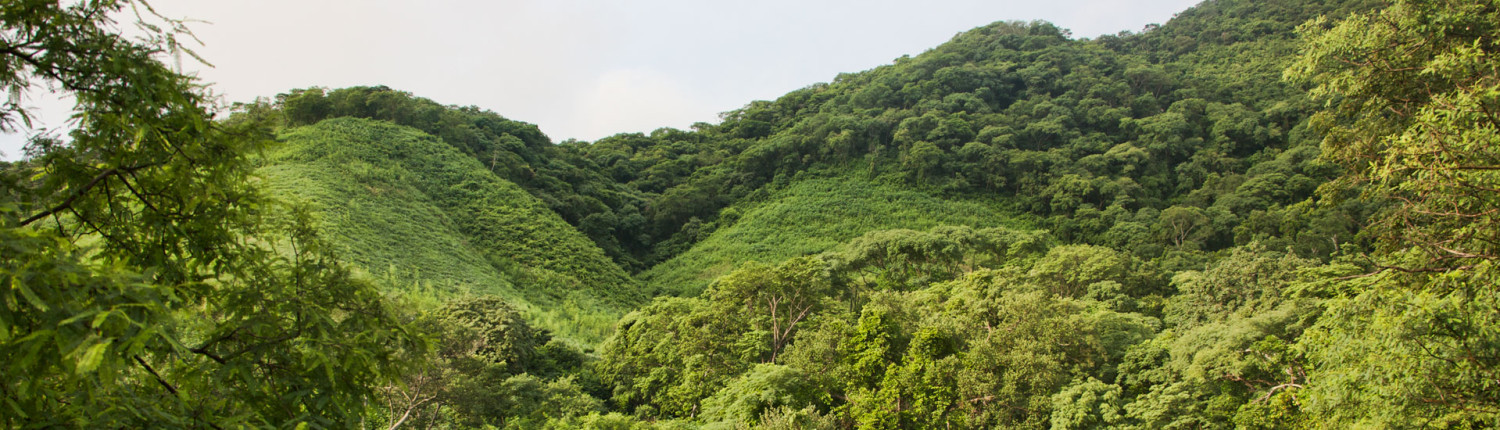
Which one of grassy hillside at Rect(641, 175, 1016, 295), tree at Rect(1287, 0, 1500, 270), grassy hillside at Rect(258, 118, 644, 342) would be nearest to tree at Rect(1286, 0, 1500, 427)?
tree at Rect(1287, 0, 1500, 270)

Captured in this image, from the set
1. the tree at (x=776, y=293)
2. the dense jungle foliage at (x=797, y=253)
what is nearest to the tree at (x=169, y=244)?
the dense jungle foliage at (x=797, y=253)

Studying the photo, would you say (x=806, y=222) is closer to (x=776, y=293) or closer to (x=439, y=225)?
(x=439, y=225)

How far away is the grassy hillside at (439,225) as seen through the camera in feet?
82.8

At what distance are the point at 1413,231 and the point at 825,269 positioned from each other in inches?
553

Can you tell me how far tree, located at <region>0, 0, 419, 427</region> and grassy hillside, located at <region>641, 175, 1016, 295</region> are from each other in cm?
3036

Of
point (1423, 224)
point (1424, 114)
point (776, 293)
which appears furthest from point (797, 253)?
point (1424, 114)

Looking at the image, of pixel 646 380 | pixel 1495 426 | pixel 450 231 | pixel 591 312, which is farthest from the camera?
pixel 450 231

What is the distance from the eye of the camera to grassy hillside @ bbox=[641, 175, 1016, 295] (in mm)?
36466

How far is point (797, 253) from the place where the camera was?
35.9 metres

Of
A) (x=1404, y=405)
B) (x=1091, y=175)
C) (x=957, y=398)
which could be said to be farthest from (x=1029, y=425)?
(x=1091, y=175)

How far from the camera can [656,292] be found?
114 ft

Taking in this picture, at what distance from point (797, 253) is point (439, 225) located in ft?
53.1

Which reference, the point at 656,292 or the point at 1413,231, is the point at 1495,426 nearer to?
the point at 1413,231

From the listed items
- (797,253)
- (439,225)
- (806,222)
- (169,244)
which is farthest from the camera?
(806,222)
